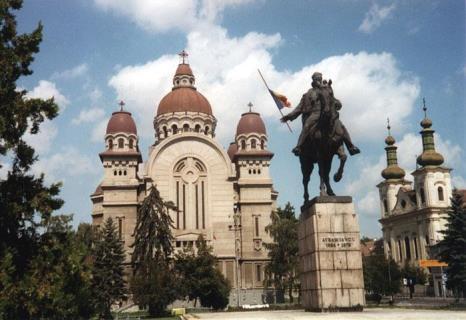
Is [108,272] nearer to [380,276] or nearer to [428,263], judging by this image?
[380,276]

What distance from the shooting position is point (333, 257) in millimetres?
11797

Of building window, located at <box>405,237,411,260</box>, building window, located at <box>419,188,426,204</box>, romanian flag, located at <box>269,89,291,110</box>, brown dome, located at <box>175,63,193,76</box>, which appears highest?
brown dome, located at <box>175,63,193,76</box>

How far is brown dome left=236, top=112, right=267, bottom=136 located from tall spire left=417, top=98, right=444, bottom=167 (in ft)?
64.9

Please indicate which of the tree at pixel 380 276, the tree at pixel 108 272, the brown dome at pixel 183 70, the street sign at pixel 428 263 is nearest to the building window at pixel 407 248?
the street sign at pixel 428 263

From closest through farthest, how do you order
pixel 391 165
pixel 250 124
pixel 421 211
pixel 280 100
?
1. pixel 280 100
2. pixel 250 124
3. pixel 421 211
4. pixel 391 165

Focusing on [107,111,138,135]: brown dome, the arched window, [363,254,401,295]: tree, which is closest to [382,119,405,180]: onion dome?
the arched window

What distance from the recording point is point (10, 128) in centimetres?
1384

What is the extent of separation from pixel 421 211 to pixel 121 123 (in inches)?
1376

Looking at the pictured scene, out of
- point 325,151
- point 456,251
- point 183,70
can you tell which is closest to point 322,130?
point 325,151

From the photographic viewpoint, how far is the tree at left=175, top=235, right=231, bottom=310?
3662 centimetres

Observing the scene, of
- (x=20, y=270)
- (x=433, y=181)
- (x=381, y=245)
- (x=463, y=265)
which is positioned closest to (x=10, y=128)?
(x=20, y=270)

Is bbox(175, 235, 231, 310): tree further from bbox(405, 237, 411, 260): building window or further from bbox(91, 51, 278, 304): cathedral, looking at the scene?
bbox(405, 237, 411, 260): building window

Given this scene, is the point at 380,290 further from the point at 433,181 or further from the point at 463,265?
the point at 433,181

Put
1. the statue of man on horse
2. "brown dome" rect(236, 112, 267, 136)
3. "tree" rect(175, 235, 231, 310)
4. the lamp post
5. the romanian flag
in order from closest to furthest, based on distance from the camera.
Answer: the statue of man on horse
the romanian flag
"tree" rect(175, 235, 231, 310)
the lamp post
"brown dome" rect(236, 112, 267, 136)
